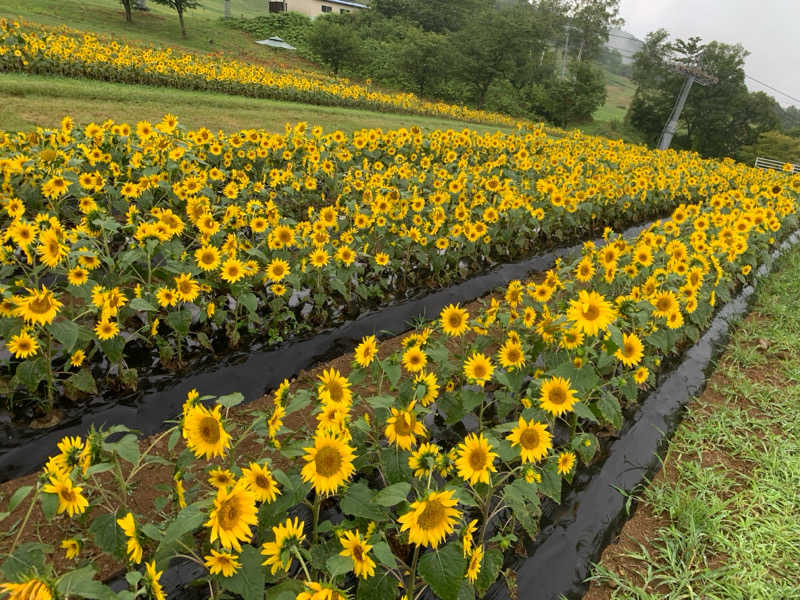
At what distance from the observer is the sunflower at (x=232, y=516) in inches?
49.9

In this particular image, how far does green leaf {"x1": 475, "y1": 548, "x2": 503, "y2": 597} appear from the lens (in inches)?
68.5

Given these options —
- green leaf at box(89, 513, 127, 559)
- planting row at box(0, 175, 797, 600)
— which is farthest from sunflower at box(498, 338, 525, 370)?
green leaf at box(89, 513, 127, 559)

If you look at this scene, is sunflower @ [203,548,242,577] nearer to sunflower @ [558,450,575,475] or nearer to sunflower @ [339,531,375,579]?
sunflower @ [339,531,375,579]

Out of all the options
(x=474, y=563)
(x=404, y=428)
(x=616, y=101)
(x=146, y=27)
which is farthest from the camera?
(x=616, y=101)

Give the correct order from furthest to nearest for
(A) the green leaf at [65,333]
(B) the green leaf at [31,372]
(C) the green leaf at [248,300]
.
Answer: (C) the green leaf at [248,300]
(B) the green leaf at [31,372]
(A) the green leaf at [65,333]

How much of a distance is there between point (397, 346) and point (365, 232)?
3.92 ft

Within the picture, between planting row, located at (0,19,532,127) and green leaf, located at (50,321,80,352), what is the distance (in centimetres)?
1315

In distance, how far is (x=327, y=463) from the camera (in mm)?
1472

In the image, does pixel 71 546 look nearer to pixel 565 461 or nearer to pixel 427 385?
pixel 427 385

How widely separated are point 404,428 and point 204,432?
0.70m

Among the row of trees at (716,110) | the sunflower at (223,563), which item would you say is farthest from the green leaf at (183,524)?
the row of trees at (716,110)

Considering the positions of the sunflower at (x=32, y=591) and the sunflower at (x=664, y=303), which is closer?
the sunflower at (x=32, y=591)

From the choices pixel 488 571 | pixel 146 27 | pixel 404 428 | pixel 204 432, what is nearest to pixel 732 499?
pixel 488 571

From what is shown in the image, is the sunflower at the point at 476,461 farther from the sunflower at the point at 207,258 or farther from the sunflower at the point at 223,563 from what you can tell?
the sunflower at the point at 207,258
